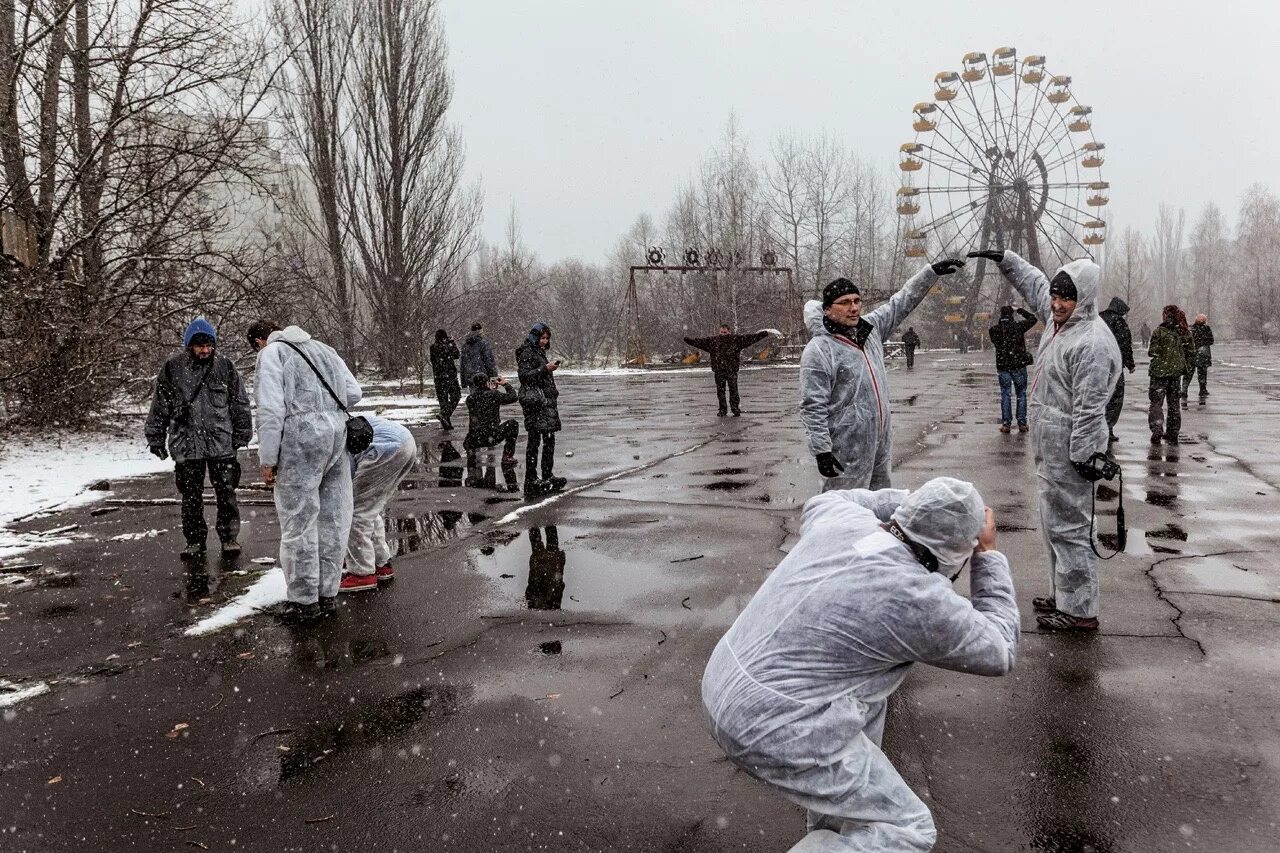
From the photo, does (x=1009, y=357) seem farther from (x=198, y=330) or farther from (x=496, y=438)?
(x=198, y=330)

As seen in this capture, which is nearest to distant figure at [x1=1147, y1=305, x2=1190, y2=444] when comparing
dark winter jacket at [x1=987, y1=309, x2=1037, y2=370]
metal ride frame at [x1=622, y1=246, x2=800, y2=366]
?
dark winter jacket at [x1=987, y1=309, x2=1037, y2=370]

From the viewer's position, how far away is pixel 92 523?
8.24 m

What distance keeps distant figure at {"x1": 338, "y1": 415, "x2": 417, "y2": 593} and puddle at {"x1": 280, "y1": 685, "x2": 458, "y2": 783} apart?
72.7 inches

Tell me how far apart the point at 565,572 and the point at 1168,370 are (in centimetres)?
906

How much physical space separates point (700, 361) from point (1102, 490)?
34245 mm

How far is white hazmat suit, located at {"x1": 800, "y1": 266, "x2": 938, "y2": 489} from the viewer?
4645 millimetres

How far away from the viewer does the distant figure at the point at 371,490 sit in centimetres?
572

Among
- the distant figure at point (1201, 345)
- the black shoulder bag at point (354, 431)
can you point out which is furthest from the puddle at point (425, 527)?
the distant figure at point (1201, 345)

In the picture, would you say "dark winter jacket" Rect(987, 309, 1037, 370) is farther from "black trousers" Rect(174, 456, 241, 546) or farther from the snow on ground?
the snow on ground

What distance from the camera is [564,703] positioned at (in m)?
3.97

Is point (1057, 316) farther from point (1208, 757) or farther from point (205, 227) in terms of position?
point (205, 227)

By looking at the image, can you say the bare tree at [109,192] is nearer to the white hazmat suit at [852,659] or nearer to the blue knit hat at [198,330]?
the blue knit hat at [198,330]

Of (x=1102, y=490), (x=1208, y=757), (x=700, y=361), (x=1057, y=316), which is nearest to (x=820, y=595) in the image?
(x=1208, y=757)

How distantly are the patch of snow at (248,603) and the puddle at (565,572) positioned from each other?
1362 millimetres
